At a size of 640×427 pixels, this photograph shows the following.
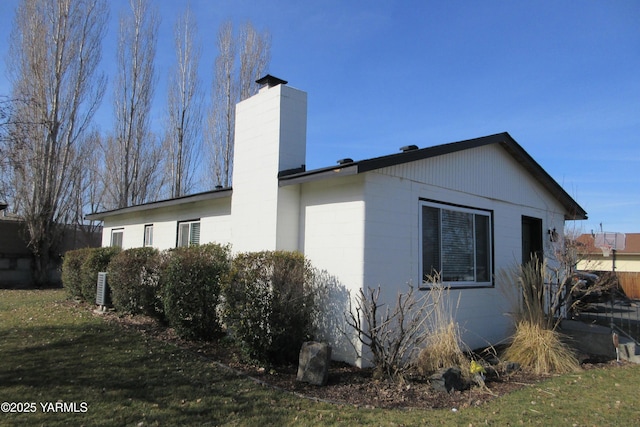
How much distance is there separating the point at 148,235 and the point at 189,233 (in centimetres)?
254

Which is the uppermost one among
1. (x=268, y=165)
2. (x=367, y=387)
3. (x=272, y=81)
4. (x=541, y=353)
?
(x=272, y=81)

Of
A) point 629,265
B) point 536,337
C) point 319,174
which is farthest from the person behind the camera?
point 629,265

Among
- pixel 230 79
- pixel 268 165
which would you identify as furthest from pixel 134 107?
pixel 268 165

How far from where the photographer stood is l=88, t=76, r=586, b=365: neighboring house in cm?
642

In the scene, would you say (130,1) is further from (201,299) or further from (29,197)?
(201,299)

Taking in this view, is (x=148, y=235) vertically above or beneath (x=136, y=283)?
above

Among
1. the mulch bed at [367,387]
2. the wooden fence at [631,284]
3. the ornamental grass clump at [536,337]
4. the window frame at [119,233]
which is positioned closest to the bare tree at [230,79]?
the window frame at [119,233]

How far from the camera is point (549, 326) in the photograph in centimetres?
719

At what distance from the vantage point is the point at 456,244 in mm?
7773

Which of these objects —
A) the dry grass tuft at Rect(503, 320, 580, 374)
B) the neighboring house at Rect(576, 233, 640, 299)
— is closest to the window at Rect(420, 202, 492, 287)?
the dry grass tuft at Rect(503, 320, 580, 374)

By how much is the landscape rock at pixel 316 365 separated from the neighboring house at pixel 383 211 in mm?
934

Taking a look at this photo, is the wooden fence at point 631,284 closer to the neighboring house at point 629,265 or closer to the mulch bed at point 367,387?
the neighboring house at point 629,265

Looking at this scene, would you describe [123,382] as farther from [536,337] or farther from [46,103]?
[46,103]

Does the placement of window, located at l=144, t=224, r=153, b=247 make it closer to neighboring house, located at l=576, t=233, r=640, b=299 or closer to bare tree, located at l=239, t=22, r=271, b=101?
bare tree, located at l=239, t=22, r=271, b=101
